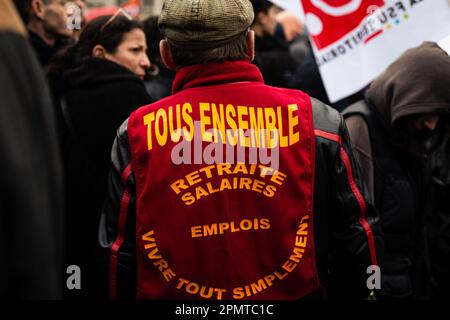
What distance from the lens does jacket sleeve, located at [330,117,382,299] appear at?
266 centimetres

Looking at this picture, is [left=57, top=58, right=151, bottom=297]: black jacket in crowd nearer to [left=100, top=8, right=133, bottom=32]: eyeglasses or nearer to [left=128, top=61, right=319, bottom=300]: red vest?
[left=100, top=8, right=133, bottom=32]: eyeglasses

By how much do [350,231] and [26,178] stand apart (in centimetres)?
152

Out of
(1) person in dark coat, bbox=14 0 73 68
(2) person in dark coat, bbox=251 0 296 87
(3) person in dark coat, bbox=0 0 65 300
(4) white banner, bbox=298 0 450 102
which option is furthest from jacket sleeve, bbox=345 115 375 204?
(2) person in dark coat, bbox=251 0 296 87

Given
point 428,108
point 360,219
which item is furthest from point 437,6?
point 360,219

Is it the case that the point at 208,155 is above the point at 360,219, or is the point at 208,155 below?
above

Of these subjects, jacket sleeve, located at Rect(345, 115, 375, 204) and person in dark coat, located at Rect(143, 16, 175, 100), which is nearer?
jacket sleeve, located at Rect(345, 115, 375, 204)

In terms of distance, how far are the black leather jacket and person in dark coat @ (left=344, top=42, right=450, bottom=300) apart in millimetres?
751

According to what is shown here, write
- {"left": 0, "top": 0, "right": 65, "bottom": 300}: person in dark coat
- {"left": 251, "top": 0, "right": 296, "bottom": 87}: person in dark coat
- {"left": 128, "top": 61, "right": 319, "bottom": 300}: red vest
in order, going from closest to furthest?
{"left": 0, "top": 0, "right": 65, "bottom": 300}: person in dark coat
{"left": 128, "top": 61, "right": 319, "bottom": 300}: red vest
{"left": 251, "top": 0, "right": 296, "bottom": 87}: person in dark coat

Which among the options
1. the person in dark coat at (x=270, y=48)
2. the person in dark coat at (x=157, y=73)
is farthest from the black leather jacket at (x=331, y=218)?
the person in dark coat at (x=270, y=48)

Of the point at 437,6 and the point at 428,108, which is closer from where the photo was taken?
the point at 428,108

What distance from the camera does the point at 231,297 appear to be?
2523 mm

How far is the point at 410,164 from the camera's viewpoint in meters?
3.59
